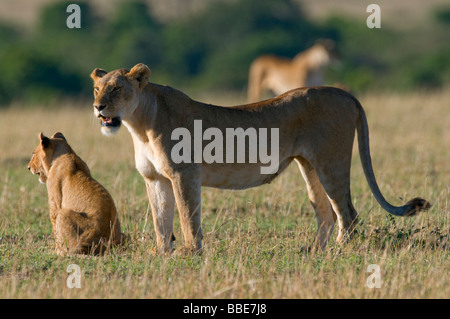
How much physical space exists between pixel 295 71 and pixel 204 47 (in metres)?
24.6

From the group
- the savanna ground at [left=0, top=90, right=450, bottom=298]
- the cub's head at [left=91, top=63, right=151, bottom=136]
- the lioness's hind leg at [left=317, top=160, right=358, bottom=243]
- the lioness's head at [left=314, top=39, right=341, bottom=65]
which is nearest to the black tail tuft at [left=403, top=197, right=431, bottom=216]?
the savanna ground at [left=0, top=90, right=450, bottom=298]

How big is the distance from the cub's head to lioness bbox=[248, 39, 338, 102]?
12.1 meters

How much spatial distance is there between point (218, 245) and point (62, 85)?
25.9m

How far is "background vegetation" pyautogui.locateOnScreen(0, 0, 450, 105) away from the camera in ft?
101

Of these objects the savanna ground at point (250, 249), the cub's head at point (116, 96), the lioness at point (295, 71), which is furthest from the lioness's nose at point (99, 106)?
the lioness at point (295, 71)

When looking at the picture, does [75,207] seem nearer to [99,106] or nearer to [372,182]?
[99,106]

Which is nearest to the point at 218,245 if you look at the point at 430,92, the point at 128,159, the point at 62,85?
the point at 128,159

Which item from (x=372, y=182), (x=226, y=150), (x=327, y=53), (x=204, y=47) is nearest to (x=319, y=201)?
(x=372, y=182)

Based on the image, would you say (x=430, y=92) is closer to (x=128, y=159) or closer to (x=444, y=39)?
(x=128, y=159)

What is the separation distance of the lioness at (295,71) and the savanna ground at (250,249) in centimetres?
738

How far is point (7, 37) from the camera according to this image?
151 feet

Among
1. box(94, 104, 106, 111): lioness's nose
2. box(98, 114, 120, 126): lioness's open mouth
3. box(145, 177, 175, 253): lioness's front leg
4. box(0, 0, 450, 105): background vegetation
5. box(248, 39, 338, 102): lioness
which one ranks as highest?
box(0, 0, 450, 105): background vegetation

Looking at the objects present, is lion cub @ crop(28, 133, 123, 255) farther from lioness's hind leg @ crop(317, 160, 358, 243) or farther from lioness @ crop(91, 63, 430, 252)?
lioness's hind leg @ crop(317, 160, 358, 243)
